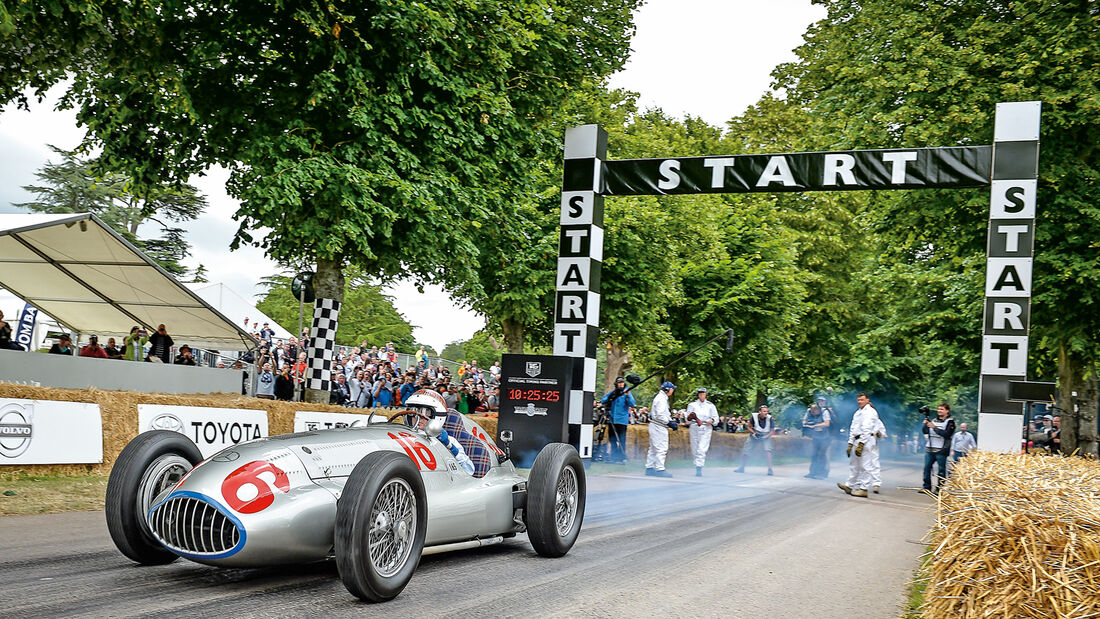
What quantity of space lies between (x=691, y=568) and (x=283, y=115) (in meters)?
12.7

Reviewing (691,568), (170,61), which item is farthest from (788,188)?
(170,61)

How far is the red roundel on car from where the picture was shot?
5527mm

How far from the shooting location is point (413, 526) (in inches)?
241

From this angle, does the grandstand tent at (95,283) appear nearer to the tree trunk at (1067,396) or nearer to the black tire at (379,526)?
the black tire at (379,526)

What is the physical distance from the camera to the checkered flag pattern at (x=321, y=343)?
18734mm

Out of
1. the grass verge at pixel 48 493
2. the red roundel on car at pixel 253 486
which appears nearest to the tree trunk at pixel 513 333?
the grass verge at pixel 48 493

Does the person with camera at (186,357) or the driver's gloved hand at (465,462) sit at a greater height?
the person with camera at (186,357)

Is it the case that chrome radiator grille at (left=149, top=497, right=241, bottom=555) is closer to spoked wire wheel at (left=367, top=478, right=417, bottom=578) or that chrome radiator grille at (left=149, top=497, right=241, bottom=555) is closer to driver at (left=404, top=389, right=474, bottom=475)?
spoked wire wheel at (left=367, top=478, right=417, bottom=578)

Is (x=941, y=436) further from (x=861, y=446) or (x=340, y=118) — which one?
(x=340, y=118)

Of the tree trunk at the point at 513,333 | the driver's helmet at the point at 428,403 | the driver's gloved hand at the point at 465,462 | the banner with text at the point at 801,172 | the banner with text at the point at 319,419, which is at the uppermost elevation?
the banner with text at the point at 801,172

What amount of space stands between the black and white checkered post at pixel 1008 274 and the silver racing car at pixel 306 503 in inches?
352

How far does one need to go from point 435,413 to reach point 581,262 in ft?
24.0

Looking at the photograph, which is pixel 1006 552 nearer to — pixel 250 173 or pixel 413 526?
pixel 413 526

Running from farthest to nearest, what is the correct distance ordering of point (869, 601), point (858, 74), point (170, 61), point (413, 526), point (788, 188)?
point (858, 74) → point (788, 188) → point (170, 61) → point (869, 601) → point (413, 526)
